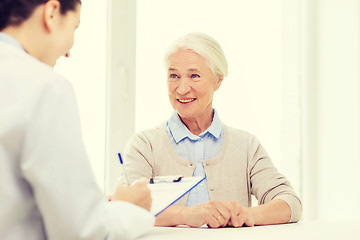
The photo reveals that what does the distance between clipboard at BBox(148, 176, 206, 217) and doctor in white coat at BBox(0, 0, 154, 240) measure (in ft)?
0.89

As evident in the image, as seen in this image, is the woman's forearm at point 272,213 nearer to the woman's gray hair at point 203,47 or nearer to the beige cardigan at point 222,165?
the beige cardigan at point 222,165

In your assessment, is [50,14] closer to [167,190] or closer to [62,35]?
[62,35]

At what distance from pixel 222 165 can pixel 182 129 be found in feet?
0.77

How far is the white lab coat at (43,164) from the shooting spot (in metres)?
0.72

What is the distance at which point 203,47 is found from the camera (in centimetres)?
196

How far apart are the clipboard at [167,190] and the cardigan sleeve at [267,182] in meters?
0.49

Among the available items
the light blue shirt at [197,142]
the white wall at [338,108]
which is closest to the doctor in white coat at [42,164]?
the light blue shirt at [197,142]

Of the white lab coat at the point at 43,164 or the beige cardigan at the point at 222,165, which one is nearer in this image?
the white lab coat at the point at 43,164

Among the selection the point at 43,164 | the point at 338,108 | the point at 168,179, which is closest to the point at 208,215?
the point at 168,179

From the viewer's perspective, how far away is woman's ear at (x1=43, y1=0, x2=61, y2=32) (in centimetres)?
85

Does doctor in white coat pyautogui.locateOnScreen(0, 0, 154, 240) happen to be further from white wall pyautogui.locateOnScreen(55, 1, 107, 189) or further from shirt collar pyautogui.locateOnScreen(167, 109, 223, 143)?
white wall pyautogui.locateOnScreen(55, 1, 107, 189)

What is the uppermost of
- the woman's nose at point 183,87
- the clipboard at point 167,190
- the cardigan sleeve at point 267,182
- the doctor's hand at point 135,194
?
the woman's nose at point 183,87

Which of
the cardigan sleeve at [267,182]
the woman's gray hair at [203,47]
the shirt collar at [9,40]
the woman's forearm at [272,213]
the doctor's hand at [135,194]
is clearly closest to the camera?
the shirt collar at [9,40]

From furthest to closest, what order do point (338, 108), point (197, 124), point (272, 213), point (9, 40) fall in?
point (338, 108), point (197, 124), point (272, 213), point (9, 40)
